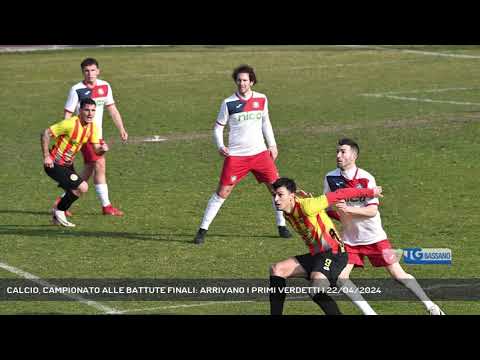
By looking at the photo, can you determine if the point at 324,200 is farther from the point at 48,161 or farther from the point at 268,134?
the point at 48,161

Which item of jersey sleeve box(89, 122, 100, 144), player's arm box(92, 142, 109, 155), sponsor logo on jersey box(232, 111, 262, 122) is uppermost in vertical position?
sponsor logo on jersey box(232, 111, 262, 122)

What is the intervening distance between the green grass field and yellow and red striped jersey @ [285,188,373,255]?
106 cm

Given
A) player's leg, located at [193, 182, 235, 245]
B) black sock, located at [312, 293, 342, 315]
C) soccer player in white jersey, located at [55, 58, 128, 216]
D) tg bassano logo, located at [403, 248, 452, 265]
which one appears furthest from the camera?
soccer player in white jersey, located at [55, 58, 128, 216]

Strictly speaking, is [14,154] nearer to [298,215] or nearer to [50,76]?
[298,215]

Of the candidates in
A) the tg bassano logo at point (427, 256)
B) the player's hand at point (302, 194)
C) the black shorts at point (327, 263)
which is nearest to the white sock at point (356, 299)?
the black shorts at point (327, 263)

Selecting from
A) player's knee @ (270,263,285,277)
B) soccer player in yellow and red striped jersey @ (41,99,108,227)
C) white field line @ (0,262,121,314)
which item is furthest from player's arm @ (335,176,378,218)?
soccer player in yellow and red striped jersey @ (41,99,108,227)

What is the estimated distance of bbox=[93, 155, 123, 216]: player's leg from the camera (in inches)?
721

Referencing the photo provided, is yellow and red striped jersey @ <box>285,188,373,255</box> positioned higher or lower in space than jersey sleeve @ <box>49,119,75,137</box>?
lower

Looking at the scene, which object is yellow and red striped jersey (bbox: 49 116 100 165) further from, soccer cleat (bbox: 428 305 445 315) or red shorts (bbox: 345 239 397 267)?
soccer cleat (bbox: 428 305 445 315)

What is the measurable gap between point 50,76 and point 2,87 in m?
4.01

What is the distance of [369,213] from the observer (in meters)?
12.3

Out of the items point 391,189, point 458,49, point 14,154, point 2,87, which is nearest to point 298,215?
point 391,189
